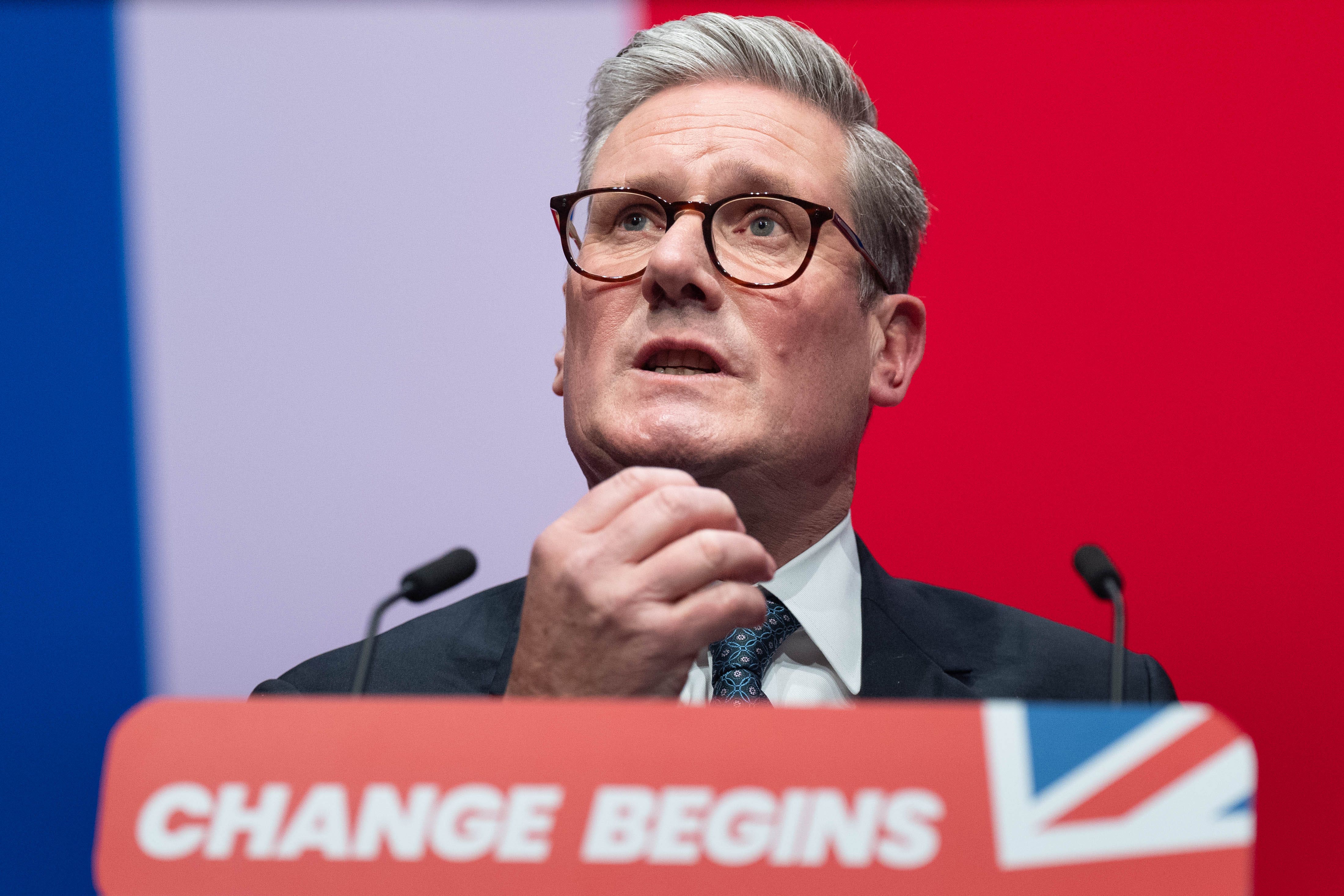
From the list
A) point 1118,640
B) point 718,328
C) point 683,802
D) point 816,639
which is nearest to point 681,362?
point 718,328

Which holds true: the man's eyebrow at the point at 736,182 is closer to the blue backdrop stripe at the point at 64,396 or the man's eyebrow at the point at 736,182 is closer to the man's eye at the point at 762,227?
the man's eye at the point at 762,227

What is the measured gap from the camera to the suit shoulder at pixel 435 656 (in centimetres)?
161

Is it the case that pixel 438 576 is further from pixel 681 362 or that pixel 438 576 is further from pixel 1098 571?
pixel 1098 571

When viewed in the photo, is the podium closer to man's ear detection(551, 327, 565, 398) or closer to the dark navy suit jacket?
the dark navy suit jacket

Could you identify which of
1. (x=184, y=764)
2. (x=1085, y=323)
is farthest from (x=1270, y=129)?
(x=184, y=764)

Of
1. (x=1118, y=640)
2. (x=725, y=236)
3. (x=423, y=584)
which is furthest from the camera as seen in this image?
(x=725, y=236)

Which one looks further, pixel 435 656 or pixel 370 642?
pixel 435 656

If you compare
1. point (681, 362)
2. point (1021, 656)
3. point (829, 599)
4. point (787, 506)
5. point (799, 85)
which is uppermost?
point (799, 85)

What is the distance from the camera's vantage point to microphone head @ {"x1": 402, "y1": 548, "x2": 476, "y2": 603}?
1200 mm

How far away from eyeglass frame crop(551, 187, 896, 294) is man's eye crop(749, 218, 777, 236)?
4 centimetres

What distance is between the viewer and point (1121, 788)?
0.77 m

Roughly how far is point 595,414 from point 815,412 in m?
0.31

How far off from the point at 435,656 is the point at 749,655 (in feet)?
1.59

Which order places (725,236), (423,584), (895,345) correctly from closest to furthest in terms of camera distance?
(423,584) → (725,236) → (895,345)
